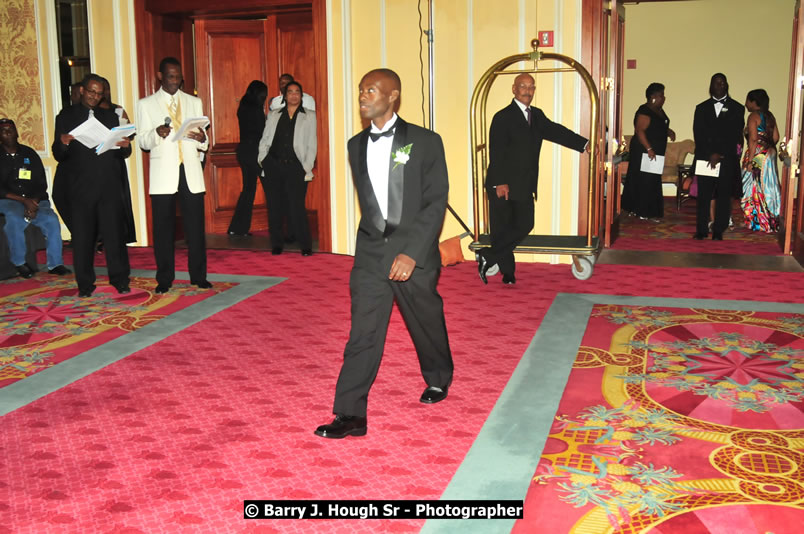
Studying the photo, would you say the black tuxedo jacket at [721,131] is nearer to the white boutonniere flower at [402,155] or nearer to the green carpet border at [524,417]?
the green carpet border at [524,417]

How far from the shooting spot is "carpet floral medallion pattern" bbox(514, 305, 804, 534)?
3.05 m

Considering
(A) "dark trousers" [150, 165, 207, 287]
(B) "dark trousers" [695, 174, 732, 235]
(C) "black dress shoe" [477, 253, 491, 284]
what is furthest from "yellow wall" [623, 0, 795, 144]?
(A) "dark trousers" [150, 165, 207, 287]

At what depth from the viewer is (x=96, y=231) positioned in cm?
663

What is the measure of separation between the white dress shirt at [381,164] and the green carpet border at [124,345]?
2.08 m

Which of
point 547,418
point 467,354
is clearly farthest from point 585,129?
point 547,418

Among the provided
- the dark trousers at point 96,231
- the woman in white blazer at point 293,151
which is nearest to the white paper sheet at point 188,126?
the dark trousers at point 96,231

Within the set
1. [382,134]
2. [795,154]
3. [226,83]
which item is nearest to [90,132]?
[382,134]

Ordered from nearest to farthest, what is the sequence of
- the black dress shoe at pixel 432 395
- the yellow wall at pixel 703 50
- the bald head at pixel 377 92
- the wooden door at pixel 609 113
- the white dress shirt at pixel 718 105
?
1. the bald head at pixel 377 92
2. the black dress shoe at pixel 432 395
3. the wooden door at pixel 609 113
4. the white dress shirt at pixel 718 105
5. the yellow wall at pixel 703 50

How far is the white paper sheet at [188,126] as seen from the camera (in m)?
6.35

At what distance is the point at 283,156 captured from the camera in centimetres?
833

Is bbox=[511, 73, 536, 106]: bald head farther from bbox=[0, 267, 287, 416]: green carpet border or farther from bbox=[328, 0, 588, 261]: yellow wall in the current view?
bbox=[0, 267, 287, 416]: green carpet border

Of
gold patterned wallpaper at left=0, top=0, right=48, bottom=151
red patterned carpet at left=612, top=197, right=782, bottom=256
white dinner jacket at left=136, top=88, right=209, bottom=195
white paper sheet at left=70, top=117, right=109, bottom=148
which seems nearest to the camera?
white paper sheet at left=70, top=117, right=109, bottom=148

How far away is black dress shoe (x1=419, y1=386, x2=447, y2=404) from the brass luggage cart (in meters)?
2.83

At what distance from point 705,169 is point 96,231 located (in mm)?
6231
